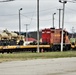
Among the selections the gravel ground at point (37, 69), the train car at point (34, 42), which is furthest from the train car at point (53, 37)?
the gravel ground at point (37, 69)

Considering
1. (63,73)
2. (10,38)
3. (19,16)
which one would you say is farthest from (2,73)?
(19,16)

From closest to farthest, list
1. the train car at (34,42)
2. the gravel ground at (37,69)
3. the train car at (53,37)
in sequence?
the gravel ground at (37,69)
the train car at (34,42)
the train car at (53,37)

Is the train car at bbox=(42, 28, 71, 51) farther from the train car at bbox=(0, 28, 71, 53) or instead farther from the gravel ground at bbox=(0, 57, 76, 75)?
the gravel ground at bbox=(0, 57, 76, 75)

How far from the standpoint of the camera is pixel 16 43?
53.7m

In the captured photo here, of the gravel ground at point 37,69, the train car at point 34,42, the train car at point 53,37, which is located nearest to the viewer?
the gravel ground at point 37,69

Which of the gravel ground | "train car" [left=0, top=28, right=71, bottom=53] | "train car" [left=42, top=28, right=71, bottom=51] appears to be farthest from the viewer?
"train car" [left=42, top=28, right=71, bottom=51]

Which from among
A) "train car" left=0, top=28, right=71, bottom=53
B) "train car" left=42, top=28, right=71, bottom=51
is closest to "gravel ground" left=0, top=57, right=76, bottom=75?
"train car" left=0, top=28, right=71, bottom=53

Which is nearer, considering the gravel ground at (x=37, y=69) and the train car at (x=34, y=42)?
the gravel ground at (x=37, y=69)

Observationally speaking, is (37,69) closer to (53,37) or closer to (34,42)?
(34,42)

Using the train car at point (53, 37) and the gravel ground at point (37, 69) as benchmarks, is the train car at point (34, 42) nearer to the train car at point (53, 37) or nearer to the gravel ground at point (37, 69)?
the train car at point (53, 37)

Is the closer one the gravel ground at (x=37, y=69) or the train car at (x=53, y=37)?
the gravel ground at (x=37, y=69)

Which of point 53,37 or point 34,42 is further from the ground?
point 53,37

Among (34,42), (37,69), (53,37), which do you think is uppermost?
(53,37)

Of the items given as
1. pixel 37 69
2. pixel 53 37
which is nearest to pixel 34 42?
pixel 53 37
